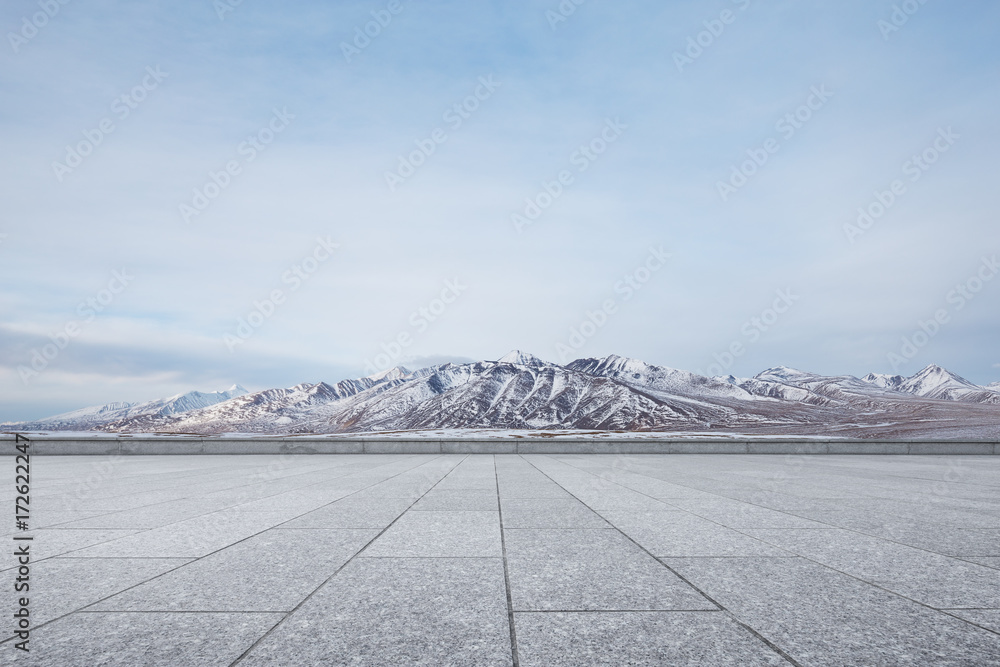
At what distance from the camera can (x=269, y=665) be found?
2877 millimetres

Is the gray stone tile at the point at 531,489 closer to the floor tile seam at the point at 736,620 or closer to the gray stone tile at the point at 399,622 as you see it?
the floor tile seam at the point at 736,620

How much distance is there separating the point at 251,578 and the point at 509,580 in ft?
6.92

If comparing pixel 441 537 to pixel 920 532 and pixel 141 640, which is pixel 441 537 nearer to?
pixel 141 640

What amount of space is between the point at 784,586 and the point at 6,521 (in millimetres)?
9239

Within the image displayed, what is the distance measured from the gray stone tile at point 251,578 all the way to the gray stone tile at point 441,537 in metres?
0.34

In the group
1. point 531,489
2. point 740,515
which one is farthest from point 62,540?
point 740,515

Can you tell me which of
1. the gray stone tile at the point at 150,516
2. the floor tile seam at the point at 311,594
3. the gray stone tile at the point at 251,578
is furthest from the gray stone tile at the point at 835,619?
the gray stone tile at the point at 150,516

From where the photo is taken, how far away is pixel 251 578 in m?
4.41

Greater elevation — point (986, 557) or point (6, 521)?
point (6, 521)

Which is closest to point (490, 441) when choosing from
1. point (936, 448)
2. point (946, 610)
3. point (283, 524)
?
point (283, 524)

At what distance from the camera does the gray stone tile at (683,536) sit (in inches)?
209

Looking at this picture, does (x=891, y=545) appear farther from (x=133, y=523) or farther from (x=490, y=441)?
(x=490, y=441)

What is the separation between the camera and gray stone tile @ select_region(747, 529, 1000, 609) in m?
4.00

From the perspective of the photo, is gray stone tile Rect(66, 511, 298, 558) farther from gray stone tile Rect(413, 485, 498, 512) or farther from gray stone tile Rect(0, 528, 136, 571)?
gray stone tile Rect(413, 485, 498, 512)
